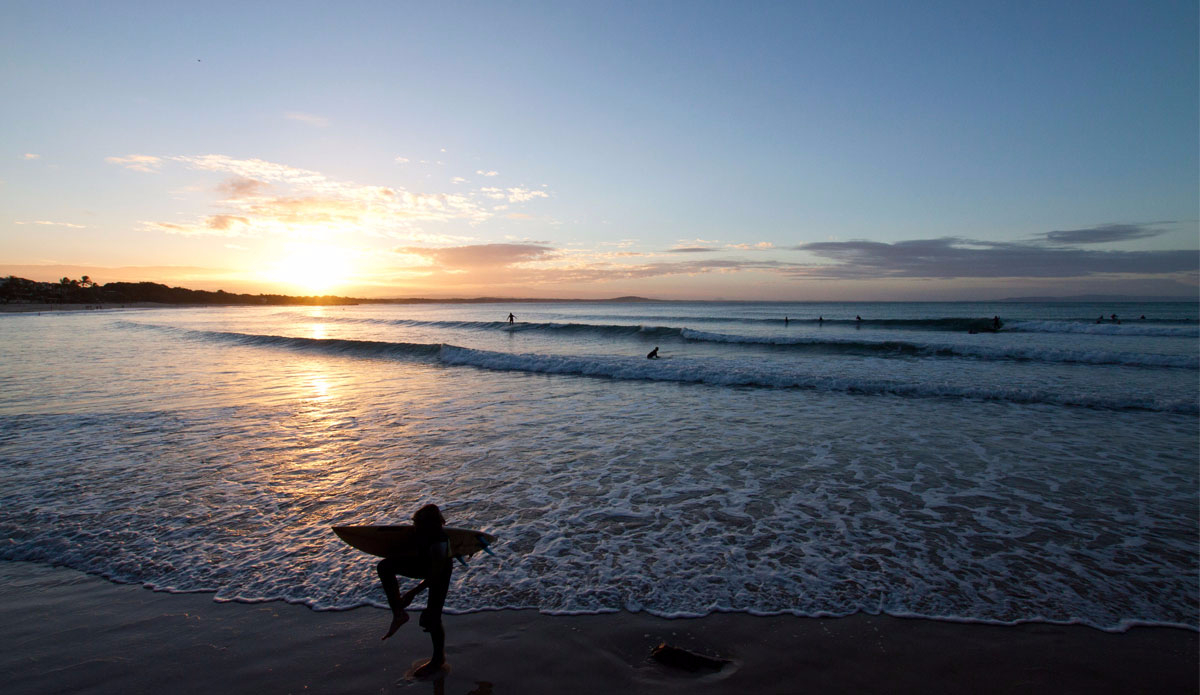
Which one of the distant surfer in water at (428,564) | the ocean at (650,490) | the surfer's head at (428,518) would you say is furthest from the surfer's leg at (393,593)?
Result: the ocean at (650,490)

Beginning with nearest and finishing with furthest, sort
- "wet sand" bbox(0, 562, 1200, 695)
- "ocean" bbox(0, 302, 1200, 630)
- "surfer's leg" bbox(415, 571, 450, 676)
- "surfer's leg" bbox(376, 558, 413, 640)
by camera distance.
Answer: "surfer's leg" bbox(376, 558, 413, 640) → "surfer's leg" bbox(415, 571, 450, 676) → "wet sand" bbox(0, 562, 1200, 695) → "ocean" bbox(0, 302, 1200, 630)

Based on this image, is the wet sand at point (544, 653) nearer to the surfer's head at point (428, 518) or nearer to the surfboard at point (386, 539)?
the surfboard at point (386, 539)

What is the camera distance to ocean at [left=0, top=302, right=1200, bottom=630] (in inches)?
201

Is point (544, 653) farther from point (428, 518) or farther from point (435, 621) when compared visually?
point (428, 518)

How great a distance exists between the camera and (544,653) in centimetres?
410

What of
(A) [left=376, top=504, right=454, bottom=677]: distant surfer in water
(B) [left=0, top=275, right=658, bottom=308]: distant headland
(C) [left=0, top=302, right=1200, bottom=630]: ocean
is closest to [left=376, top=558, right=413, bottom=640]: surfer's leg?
(A) [left=376, top=504, right=454, bottom=677]: distant surfer in water

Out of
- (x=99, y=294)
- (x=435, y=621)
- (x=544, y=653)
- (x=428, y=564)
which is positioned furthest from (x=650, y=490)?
(x=99, y=294)

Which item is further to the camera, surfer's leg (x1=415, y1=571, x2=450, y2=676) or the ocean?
the ocean

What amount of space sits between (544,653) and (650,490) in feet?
12.7

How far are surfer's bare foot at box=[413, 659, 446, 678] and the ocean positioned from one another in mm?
929

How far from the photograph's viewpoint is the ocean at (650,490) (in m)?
5.10

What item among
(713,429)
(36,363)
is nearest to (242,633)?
(713,429)

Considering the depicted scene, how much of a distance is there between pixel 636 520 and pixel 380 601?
3069mm

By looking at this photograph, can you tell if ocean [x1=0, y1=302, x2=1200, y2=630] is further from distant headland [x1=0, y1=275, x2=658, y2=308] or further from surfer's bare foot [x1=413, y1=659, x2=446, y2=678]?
distant headland [x1=0, y1=275, x2=658, y2=308]
